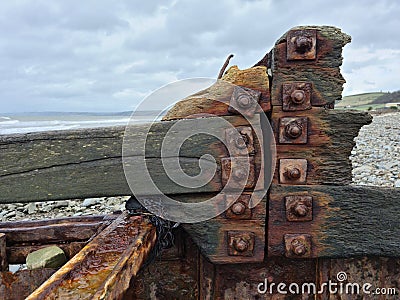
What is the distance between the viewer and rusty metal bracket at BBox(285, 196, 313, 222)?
1817 mm

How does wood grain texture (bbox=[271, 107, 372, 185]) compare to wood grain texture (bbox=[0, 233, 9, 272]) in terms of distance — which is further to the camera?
wood grain texture (bbox=[0, 233, 9, 272])

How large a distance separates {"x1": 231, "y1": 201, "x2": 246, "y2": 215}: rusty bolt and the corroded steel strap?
15.6 inches

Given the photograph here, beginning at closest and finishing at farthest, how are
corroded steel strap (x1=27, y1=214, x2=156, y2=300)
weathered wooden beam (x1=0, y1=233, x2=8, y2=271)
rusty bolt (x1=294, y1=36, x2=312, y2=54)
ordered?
corroded steel strap (x1=27, y1=214, x2=156, y2=300) < rusty bolt (x1=294, y1=36, x2=312, y2=54) < weathered wooden beam (x1=0, y1=233, x2=8, y2=271)

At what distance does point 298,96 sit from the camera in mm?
1760

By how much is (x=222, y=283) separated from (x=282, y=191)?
1.92 ft

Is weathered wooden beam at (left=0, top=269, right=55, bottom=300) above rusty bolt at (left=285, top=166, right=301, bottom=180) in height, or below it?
below

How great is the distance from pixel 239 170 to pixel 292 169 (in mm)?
245

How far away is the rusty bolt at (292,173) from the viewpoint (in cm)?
180

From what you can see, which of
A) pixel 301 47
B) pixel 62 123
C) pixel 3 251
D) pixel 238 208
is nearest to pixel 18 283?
pixel 3 251

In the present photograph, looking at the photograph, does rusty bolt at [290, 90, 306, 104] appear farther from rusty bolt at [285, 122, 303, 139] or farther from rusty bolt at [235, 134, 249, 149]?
rusty bolt at [235, 134, 249, 149]

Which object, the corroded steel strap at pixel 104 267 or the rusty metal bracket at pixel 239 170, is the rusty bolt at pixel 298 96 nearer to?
the rusty metal bracket at pixel 239 170

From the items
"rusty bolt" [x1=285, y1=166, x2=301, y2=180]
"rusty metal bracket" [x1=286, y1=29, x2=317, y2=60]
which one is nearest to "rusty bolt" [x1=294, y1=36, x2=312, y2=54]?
"rusty metal bracket" [x1=286, y1=29, x2=317, y2=60]

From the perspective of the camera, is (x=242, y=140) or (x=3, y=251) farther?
(x=3, y=251)

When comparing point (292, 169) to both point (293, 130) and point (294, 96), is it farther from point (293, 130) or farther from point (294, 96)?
point (294, 96)
